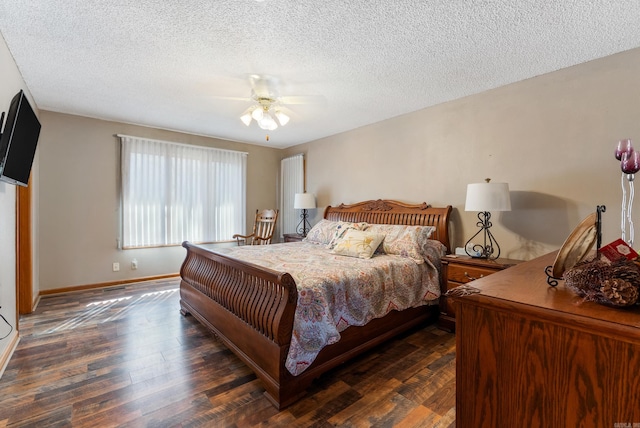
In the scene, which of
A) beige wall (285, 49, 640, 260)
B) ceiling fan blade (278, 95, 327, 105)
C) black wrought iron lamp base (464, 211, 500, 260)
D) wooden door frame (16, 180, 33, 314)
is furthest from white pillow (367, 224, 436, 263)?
wooden door frame (16, 180, 33, 314)

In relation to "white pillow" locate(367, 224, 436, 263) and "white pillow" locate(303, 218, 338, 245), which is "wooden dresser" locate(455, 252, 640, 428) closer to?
"white pillow" locate(367, 224, 436, 263)

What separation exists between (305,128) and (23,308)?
406 cm

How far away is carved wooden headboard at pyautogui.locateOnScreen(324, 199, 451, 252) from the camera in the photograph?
128 inches

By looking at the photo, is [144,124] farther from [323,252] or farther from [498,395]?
[498,395]

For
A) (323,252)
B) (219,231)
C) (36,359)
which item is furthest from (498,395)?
(219,231)

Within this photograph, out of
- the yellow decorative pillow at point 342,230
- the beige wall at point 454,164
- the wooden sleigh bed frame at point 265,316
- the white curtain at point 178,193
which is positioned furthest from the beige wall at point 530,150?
the white curtain at point 178,193

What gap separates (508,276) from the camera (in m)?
1.21

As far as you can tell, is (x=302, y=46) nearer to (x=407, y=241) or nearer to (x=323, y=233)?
(x=407, y=241)

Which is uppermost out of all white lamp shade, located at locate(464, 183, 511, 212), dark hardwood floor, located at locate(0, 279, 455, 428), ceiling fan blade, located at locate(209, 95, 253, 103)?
ceiling fan blade, located at locate(209, 95, 253, 103)

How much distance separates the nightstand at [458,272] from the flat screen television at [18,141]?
342cm

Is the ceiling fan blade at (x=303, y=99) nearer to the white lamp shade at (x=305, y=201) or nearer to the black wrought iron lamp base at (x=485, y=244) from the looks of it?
the white lamp shade at (x=305, y=201)

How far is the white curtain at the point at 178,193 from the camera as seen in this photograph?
4289 millimetres

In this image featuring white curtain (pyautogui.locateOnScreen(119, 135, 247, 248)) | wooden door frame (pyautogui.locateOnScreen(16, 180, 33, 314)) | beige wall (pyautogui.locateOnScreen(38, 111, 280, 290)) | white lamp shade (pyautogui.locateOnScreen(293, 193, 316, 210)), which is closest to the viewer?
wooden door frame (pyautogui.locateOnScreen(16, 180, 33, 314))

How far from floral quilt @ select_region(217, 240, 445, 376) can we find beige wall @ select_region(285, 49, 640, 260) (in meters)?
0.80
